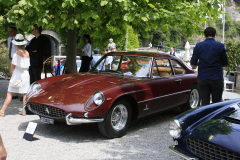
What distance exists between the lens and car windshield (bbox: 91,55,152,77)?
19.2 feet

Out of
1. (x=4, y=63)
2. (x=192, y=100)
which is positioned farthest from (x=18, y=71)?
(x=4, y=63)

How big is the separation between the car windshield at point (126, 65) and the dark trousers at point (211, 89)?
1.28 m

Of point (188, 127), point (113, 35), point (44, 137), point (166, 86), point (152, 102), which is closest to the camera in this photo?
point (188, 127)

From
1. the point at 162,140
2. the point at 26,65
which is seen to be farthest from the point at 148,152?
the point at 26,65

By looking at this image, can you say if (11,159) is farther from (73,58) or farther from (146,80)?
(73,58)

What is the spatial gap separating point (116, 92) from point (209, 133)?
2.15 meters

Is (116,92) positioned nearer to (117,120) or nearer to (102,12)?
(117,120)

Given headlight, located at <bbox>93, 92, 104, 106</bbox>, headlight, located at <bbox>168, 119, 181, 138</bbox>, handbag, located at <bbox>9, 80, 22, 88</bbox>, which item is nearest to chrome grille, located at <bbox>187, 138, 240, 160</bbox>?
headlight, located at <bbox>168, 119, 181, 138</bbox>

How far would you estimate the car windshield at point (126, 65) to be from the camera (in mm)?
5855

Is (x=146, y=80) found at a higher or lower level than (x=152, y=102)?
higher

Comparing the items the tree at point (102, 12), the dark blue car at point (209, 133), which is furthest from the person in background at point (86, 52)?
the dark blue car at point (209, 133)

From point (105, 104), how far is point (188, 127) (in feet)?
5.63

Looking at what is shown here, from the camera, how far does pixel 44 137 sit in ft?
16.2

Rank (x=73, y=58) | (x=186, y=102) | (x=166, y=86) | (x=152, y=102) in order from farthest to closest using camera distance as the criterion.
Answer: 1. (x=73, y=58)
2. (x=186, y=102)
3. (x=166, y=86)
4. (x=152, y=102)
